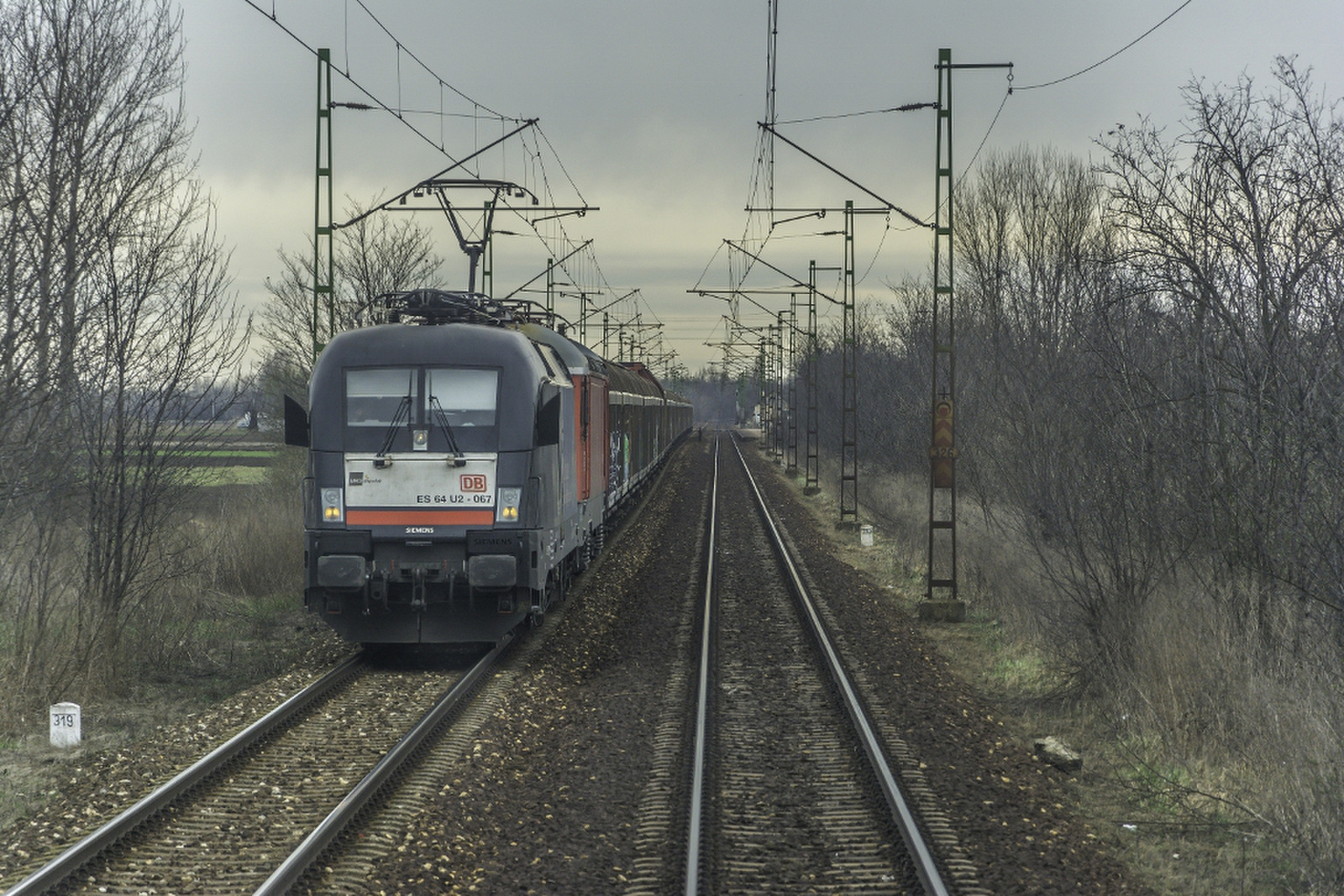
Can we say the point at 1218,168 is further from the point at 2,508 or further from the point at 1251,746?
the point at 2,508

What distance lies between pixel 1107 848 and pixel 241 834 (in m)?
5.06

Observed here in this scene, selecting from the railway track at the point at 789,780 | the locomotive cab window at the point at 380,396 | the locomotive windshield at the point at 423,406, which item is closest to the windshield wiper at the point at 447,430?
the locomotive windshield at the point at 423,406

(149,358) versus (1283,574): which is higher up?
(149,358)

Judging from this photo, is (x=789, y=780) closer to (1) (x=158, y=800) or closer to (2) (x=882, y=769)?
(2) (x=882, y=769)

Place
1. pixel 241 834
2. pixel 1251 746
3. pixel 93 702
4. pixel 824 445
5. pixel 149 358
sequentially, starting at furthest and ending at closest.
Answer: pixel 824 445 < pixel 149 358 < pixel 93 702 < pixel 1251 746 < pixel 241 834

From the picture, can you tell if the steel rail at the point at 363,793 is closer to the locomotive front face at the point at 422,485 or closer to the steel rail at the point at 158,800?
the locomotive front face at the point at 422,485

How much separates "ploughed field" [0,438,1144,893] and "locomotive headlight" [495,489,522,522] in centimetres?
153

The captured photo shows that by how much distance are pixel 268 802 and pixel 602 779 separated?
7.21 ft

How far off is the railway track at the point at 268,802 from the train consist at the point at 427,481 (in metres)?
1.09

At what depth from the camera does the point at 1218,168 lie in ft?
35.3

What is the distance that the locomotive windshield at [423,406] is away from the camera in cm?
1145

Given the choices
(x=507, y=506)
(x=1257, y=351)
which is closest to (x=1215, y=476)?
(x=1257, y=351)

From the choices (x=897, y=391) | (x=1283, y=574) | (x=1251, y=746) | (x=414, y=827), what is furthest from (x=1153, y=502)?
(x=897, y=391)

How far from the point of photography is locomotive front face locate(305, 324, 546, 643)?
1127 centimetres
